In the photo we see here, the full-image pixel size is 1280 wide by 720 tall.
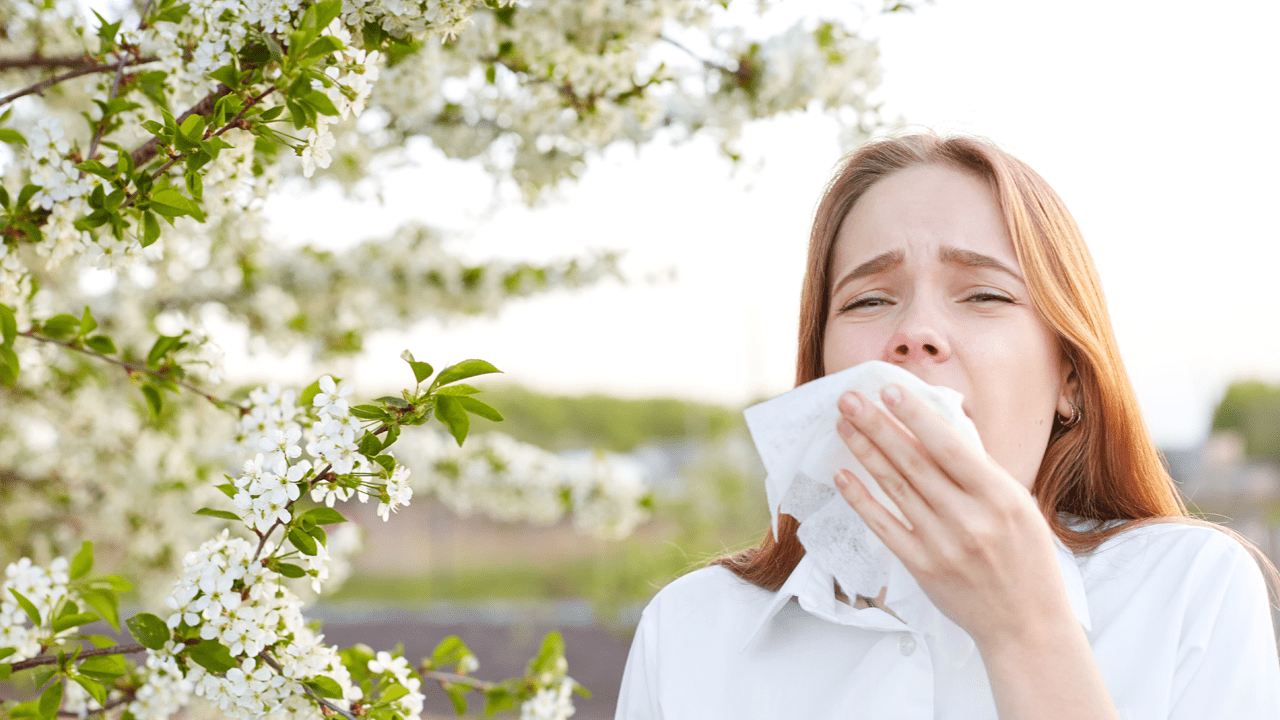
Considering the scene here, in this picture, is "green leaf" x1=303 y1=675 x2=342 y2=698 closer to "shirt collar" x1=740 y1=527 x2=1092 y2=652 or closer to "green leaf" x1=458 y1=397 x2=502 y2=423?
"green leaf" x1=458 y1=397 x2=502 y2=423

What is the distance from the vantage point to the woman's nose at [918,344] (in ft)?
4.25

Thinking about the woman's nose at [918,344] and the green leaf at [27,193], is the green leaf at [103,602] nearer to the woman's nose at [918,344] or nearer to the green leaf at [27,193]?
the green leaf at [27,193]

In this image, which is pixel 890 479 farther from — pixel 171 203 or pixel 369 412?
pixel 171 203

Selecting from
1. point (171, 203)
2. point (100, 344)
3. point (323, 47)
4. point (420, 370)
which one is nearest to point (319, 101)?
point (323, 47)

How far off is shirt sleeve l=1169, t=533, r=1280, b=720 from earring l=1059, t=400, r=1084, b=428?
28cm

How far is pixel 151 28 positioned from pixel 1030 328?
5.21 feet

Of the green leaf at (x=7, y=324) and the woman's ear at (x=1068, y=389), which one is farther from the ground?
the green leaf at (x=7, y=324)

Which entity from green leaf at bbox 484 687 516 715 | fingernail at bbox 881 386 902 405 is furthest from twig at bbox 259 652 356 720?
fingernail at bbox 881 386 902 405

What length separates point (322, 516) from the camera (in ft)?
4.04

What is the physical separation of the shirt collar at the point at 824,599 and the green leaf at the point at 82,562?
1.20m

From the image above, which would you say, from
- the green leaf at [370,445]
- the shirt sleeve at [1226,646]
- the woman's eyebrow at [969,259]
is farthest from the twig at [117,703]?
the shirt sleeve at [1226,646]

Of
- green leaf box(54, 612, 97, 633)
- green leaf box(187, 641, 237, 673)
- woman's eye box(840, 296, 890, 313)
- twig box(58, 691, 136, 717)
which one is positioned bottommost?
twig box(58, 691, 136, 717)

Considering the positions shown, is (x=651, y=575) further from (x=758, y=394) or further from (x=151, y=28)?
(x=151, y=28)

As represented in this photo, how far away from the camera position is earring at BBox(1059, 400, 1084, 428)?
153 centimetres
